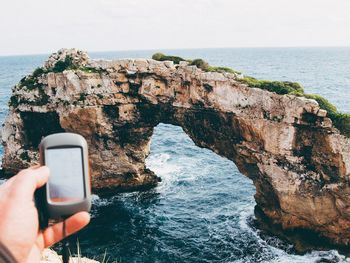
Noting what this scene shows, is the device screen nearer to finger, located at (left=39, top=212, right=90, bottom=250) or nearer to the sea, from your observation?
finger, located at (left=39, top=212, right=90, bottom=250)

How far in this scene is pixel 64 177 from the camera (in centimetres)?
466

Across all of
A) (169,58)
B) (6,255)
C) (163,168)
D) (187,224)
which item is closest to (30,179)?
(6,255)

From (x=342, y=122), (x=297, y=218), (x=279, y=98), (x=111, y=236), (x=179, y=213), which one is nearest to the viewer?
(x=342, y=122)

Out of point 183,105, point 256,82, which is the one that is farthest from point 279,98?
point 183,105

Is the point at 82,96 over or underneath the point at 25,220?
underneath

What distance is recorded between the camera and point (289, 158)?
102 ft

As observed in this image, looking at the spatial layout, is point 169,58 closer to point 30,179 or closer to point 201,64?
point 201,64

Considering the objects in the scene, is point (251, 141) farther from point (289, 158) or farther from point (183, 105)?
point (183, 105)

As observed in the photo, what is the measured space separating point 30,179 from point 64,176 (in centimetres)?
58

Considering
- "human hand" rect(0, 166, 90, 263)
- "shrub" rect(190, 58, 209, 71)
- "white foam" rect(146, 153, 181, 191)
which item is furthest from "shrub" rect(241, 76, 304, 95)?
"human hand" rect(0, 166, 90, 263)

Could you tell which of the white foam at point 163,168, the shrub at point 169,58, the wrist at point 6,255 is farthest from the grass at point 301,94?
the wrist at point 6,255

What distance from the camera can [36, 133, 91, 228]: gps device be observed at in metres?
4.44

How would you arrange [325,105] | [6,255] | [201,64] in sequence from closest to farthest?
[6,255], [325,105], [201,64]

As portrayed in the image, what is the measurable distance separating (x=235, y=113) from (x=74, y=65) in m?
18.0
